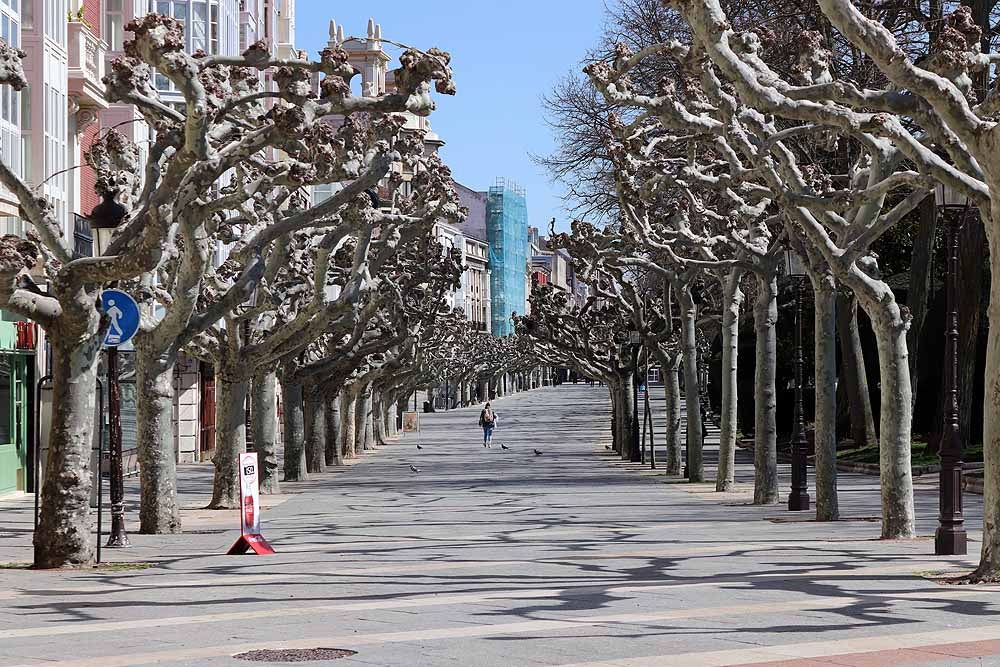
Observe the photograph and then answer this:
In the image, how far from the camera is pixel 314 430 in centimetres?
4484

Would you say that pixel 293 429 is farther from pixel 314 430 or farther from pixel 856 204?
pixel 856 204

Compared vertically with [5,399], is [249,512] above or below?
below

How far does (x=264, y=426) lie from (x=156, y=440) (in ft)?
38.5

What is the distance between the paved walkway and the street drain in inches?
4.8

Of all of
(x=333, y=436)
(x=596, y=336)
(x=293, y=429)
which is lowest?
(x=333, y=436)

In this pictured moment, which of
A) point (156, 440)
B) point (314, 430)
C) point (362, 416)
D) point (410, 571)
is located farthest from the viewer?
point (362, 416)

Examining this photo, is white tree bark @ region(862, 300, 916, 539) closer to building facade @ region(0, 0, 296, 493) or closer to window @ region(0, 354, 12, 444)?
building facade @ region(0, 0, 296, 493)

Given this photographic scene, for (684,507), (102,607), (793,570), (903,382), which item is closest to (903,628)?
(793,570)

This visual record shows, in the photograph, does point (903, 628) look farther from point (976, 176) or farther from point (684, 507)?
point (684, 507)

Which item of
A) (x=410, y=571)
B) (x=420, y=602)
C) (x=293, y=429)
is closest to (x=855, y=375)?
(x=293, y=429)

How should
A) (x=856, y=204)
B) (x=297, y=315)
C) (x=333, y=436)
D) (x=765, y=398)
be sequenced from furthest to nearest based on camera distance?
1. (x=333, y=436)
2. (x=297, y=315)
3. (x=765, y=398)
4. (x=856, y=204)

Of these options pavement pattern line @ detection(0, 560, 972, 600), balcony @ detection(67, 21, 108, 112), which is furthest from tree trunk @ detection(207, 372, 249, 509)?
pavement pattern line @ detection(0, 560, 972, 600)

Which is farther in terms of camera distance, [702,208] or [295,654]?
[702,208]

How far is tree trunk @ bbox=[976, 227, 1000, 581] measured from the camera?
13766 mm
